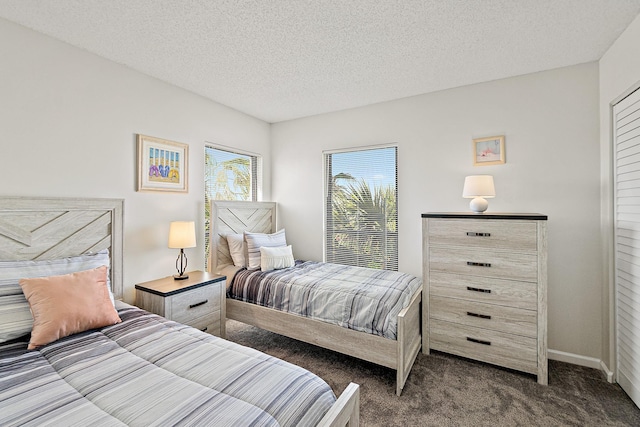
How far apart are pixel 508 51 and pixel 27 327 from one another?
3.82m

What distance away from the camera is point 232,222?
3504 millimetres

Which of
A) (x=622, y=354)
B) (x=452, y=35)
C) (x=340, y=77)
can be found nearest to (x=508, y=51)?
(x=452, y=35)

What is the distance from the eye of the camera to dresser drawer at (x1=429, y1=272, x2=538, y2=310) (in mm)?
2275

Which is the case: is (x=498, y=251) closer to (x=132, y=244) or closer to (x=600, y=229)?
(x=600, y=229)

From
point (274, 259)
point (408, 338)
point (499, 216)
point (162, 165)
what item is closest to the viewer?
point (408, 338)

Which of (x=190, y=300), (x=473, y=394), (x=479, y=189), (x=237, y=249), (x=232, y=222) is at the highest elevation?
(x=479, y=189)

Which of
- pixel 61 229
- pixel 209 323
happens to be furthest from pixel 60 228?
pixel 209 323

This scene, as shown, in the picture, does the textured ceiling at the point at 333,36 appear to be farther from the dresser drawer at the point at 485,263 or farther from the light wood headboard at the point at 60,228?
the dresser drawer at the point at 485,263

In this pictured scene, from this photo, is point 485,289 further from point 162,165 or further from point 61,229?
point 61,229

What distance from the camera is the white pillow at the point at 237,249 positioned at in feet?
10.7

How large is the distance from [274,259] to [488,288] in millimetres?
2090

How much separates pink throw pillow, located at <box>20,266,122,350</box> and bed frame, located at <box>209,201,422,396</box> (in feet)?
4.20

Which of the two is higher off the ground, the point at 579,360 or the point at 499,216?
the point at 499,216

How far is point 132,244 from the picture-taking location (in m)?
2.56
